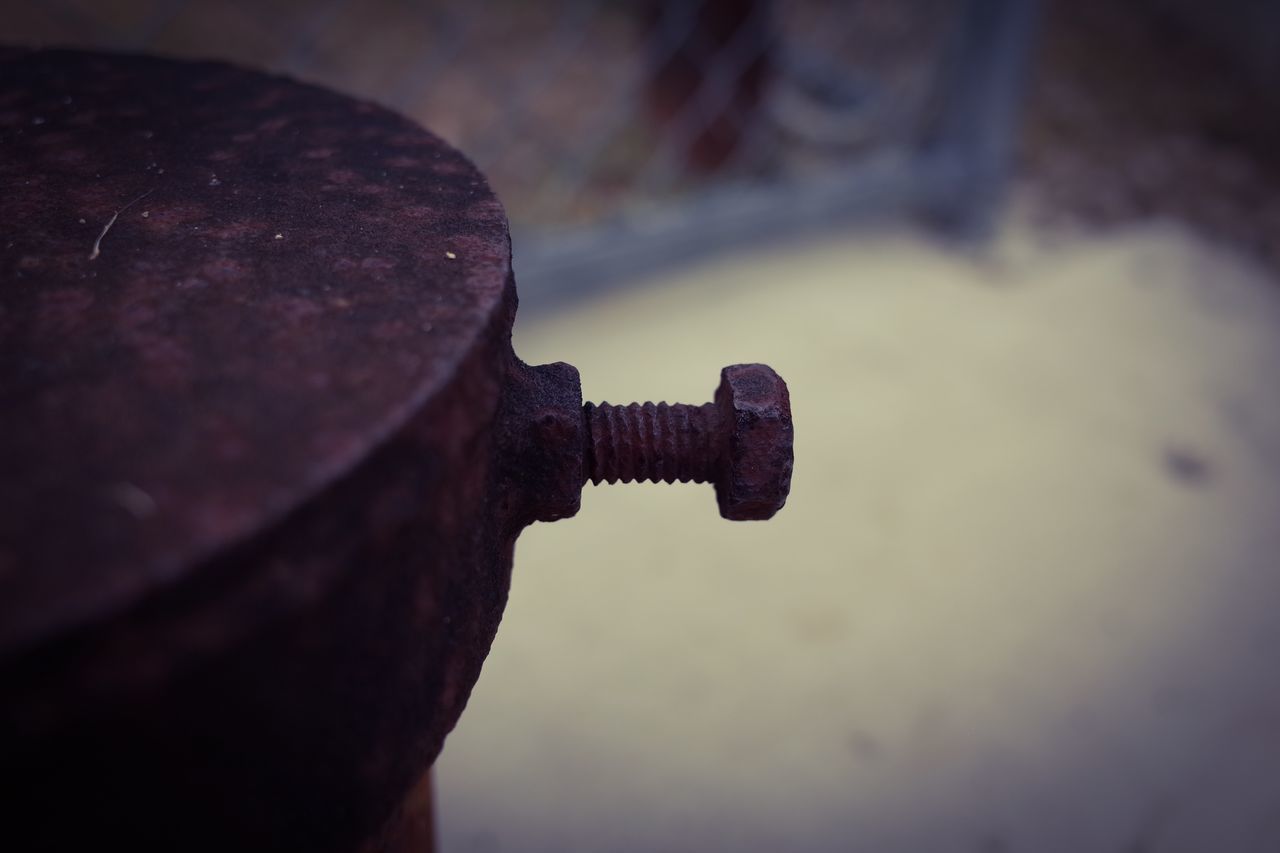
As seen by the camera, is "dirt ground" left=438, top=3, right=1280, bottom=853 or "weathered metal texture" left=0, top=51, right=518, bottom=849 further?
"dirt ground" left=438, top=3, right=1280, bottom=853

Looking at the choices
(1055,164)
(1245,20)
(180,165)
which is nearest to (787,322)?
(1055,164)

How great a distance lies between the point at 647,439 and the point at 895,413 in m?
1.20

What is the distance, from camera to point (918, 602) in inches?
54.5

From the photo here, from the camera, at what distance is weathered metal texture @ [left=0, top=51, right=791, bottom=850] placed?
32 cm

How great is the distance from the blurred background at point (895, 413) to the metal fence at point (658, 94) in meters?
0.01

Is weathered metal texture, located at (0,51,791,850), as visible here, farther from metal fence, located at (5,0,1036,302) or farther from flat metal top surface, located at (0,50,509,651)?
metal fence, located at (5,0,1036,302)

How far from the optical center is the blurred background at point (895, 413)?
3.91 ft

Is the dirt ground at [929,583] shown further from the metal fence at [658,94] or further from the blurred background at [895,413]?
the metal fence at [658,94]

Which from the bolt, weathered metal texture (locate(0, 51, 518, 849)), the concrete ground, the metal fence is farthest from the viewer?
the metal fence

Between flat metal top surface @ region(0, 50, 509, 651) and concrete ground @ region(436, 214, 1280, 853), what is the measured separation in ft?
2.71

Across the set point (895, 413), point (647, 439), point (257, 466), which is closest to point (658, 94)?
point (895, 413)

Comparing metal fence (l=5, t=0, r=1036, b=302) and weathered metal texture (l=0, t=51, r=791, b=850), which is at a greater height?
metal fence (l=5, t=0, r=1036, b=302)

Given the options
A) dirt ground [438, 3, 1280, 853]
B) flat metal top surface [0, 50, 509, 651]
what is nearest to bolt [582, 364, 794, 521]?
flat metal top surface [0, 50, 509, 651]

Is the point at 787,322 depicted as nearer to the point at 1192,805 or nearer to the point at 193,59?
the point at 1192,805
